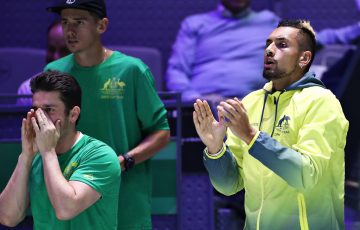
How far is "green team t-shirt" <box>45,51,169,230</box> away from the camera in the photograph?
3.85 metres

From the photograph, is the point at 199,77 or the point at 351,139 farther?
the point at 199,77

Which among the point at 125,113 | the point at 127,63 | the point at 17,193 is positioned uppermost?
the point at 127,63

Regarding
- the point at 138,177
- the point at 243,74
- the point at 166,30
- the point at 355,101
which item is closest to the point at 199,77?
the point at 243,74

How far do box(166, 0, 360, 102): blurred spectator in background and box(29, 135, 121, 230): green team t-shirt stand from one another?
3.09 meters

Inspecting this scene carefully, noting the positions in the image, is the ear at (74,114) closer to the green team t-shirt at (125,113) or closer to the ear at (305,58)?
the green team t-shirt at (125,113)

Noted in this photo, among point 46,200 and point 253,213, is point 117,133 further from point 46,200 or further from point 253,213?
point 253,213

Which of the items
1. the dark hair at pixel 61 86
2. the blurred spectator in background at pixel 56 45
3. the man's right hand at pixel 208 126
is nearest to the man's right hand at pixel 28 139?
the dark hair at pixel 61 86

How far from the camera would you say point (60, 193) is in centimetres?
308

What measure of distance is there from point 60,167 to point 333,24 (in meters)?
4.76

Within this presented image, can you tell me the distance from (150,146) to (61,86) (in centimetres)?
69

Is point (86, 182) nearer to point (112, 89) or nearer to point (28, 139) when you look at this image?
point (28, 139)

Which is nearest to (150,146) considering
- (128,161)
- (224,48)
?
(128,161)

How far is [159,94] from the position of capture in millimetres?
4312

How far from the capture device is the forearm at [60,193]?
3074mm
